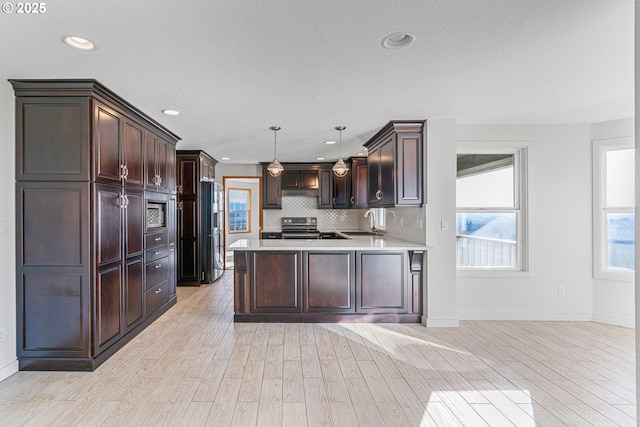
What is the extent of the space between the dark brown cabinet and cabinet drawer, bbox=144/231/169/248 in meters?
1.48

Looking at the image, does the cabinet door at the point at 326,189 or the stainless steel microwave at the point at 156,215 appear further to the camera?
the cabinet door at the point at 326,189

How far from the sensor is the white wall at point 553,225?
387 cm

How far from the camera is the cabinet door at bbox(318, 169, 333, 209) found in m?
6.71

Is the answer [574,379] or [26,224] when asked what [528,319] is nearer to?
[574,379]

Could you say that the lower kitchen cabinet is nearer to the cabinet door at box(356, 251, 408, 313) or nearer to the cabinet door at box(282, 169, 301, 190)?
the cabinet door at box(356, 251, 408, 313)

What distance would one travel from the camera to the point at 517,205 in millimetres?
3984

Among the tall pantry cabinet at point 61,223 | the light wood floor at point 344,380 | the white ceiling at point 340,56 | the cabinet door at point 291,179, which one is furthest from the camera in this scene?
the cabinet door at point 291,179

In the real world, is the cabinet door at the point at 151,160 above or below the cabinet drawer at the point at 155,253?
above

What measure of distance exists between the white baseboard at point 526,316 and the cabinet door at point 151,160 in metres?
3.95

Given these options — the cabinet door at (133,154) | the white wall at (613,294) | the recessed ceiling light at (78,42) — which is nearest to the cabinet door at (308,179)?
the cabinet door at (133,154)

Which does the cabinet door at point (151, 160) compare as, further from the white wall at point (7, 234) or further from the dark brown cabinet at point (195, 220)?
the dark brown cabinet at point (195, 220)

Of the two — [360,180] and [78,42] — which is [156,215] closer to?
[78,42]

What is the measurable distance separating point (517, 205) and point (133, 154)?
4.43m

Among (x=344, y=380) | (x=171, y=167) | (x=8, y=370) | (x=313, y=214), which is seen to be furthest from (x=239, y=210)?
(x=344, y=380)
